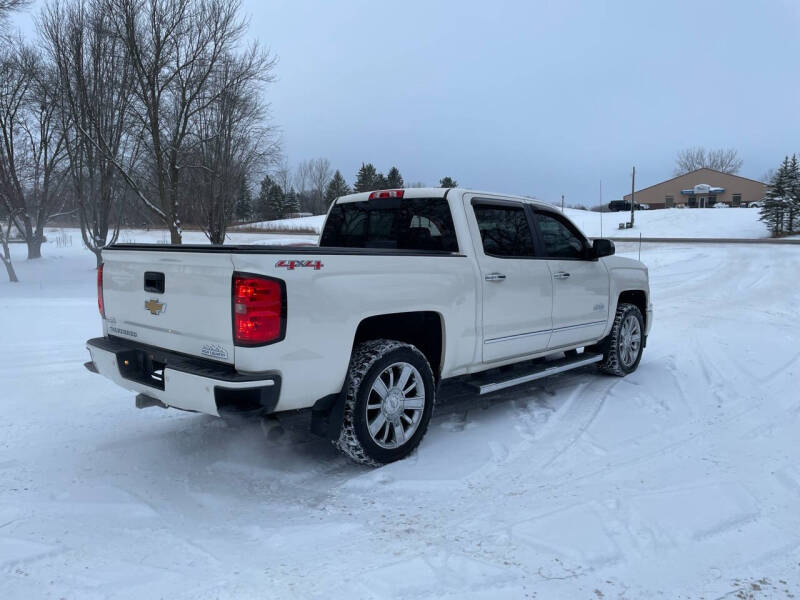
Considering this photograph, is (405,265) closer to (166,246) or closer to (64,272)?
(166,246)

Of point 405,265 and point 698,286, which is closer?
point 405,265

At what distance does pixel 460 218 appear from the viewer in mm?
4426

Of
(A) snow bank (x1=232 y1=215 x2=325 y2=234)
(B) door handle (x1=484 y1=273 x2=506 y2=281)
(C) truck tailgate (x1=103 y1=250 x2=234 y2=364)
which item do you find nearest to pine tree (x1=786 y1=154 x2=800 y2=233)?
(A) snow bank (x1=232 y1=215 x2=325 y2=234)

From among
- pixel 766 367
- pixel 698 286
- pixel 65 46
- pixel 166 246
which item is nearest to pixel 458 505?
pixel 166 246

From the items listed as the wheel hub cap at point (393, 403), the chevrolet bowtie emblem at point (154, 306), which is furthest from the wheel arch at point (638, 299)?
the chevrolet bowtie emblem at point (154, 306)

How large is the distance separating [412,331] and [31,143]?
2519cm

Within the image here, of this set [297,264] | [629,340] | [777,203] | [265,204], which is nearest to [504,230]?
[297,264]

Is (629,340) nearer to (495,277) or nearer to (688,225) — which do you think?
(495,277)

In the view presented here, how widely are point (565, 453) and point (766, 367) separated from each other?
152 inches

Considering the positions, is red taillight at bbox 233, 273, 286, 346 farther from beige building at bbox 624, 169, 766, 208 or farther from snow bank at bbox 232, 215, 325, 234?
beige building at bbox 624, 169, 766, 208

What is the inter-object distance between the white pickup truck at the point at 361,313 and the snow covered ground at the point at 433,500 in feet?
1.44

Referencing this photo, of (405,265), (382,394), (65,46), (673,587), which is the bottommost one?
(673,587)

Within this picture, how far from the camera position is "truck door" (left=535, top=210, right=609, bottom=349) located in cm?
518

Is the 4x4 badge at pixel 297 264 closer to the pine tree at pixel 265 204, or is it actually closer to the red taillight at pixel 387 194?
the red taillight at pixel 387 194
